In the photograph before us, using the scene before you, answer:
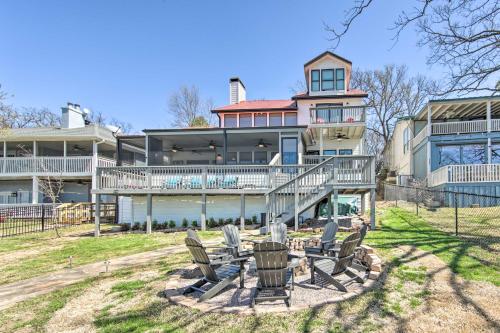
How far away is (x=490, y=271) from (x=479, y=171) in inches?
610

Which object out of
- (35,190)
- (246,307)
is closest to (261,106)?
(35,190)

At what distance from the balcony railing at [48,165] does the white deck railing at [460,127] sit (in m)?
22.5

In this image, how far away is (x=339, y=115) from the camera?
60.6 feet

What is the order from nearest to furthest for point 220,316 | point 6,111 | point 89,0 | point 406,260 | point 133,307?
1. point 220,316
2. point 133,307
3. point 406,260
4. point 89,0
5. point 6,111

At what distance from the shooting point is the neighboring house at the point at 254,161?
39.3 feet

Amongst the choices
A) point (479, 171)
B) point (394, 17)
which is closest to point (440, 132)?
point (479, 171)

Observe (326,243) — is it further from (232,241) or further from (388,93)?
(388,93)

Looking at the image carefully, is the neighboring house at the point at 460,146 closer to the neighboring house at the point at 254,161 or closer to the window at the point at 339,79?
the neighboring house at the point at 254,161

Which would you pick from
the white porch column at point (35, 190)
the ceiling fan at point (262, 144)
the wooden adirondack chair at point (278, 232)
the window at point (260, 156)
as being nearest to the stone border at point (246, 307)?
the wooden adirondack chair at point (278, 232)

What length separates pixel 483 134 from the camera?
2116cm

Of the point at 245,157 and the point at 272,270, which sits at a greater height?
the point at 245,157

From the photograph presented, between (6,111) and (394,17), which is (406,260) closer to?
(394,17)

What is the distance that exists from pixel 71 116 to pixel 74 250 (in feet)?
60.8

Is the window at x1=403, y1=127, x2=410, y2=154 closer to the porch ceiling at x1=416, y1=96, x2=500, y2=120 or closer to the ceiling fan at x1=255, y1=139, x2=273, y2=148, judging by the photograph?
the porch ceiling at x1=416, y1=96, x2=500, y2=120
